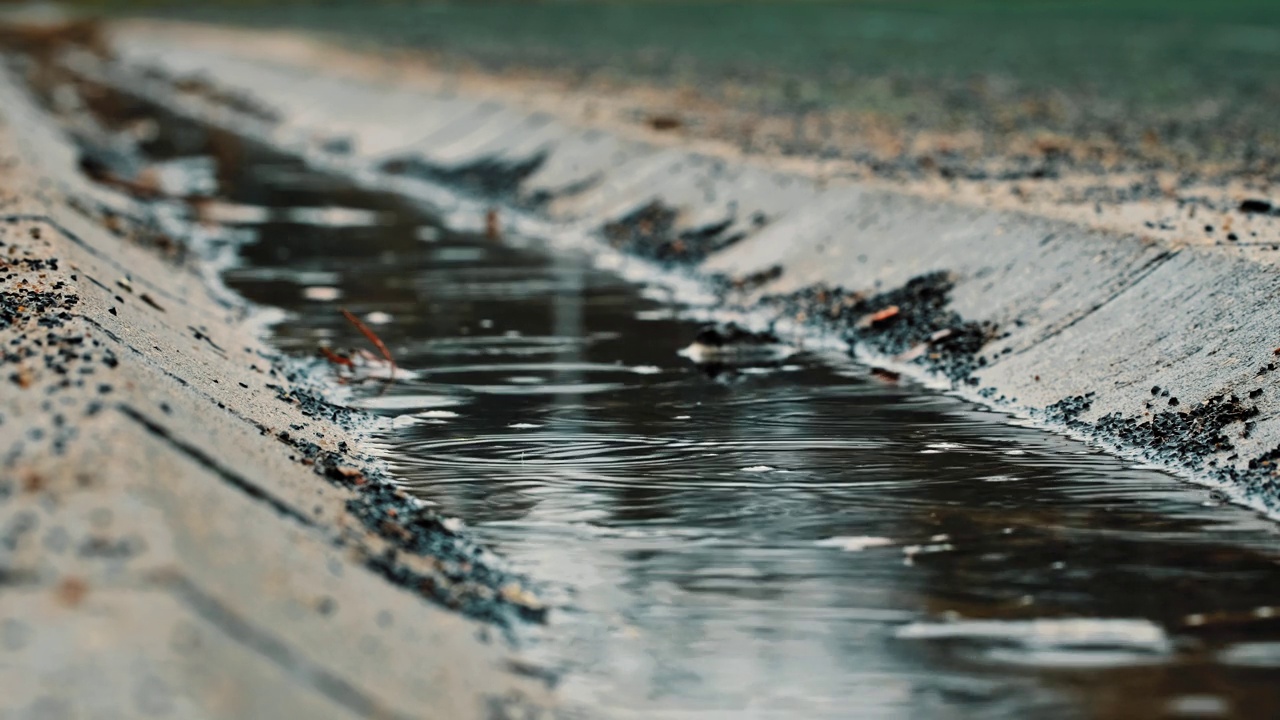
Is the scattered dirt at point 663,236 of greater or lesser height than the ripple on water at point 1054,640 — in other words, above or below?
above

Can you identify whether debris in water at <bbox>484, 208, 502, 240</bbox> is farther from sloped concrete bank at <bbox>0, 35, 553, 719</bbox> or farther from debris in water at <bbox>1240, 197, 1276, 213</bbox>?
sloped concrete bank at <bbox>0, 35, 553, 719</bbox>

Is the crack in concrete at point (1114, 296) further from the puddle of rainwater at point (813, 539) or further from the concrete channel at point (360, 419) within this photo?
the puddle of rainwater at point (813, 539)

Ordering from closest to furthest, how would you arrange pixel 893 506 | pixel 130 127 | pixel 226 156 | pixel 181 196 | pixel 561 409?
pixel 893 506, pixel 561 409, pixel 181 196, pixel 226 156, pixel 130 127

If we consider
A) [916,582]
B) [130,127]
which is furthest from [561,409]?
[130,127]

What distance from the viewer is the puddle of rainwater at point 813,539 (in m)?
6.74

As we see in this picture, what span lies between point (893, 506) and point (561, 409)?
9.79 ft

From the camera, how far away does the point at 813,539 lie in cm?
851

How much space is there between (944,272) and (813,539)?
20.8ft

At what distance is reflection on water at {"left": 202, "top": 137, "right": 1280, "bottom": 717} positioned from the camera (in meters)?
6.74

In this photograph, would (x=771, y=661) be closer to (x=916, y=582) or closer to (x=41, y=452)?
(x=916, y=582)

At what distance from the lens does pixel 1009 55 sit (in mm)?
44062

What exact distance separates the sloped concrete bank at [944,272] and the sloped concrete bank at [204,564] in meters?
4.25

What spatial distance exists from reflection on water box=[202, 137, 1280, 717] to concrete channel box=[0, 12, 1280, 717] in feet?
1.36

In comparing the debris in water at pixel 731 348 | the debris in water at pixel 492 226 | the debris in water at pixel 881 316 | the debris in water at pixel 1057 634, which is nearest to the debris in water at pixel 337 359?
the debris in water at pixel 731 348
